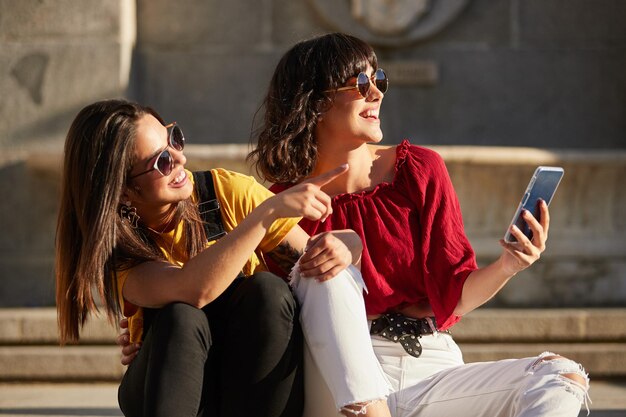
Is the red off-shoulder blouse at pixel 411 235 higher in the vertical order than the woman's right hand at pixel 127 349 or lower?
higher

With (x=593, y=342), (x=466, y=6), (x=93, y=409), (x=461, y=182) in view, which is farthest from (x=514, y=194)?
(x=93, y=409)

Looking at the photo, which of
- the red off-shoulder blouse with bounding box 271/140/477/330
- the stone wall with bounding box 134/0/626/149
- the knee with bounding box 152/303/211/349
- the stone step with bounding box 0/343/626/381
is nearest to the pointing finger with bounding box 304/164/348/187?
the red off-shoulder blouse with bounding box 271/140/477/330

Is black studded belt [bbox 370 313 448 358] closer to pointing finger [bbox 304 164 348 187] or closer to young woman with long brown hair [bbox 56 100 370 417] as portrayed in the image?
young woman with long brown hair [bbox 56 100 370 417]

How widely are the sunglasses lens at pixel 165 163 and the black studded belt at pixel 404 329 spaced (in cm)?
76

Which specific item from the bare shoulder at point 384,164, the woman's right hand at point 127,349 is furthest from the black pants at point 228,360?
the bare shoulder at point 384,164

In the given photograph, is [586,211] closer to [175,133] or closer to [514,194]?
[514,194]

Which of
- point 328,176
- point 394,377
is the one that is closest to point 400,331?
point 394,377

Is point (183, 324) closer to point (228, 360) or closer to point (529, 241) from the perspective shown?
point (228, 360)

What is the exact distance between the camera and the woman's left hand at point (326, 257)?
2.95 m

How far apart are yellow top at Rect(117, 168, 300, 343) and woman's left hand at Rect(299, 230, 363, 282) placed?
0.69 feet

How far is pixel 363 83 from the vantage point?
348 cm

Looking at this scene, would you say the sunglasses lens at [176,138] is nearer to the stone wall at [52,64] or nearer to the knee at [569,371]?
the knee at [569,371]

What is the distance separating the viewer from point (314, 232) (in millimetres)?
3471

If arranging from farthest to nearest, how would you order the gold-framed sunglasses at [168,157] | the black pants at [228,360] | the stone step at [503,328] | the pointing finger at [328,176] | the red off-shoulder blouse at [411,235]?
the stone step at [503,328], the red off-shoulder blouse at [411,235], the gold-framed sunglasses at [168,157], the pointing finger at [328,176], the black pants at [228,360]
